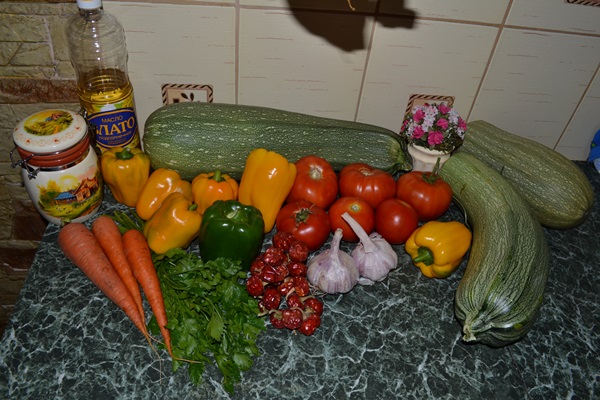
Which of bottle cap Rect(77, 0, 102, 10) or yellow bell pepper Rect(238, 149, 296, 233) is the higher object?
bottle cap Rect(77, 0, 102, 10)

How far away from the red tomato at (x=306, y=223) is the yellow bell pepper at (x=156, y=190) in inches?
10.2

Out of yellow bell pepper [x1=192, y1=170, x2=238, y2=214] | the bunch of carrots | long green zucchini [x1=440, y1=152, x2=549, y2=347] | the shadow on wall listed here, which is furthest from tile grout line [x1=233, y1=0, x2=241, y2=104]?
long green zucchini [x1=440, y1=152, x2=549, y2=347]

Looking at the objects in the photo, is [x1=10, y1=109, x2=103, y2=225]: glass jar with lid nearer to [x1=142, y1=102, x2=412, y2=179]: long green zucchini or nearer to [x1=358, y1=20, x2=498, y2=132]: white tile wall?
[x1=142, y1=102, x2=412, y2=179]: long green zucchini

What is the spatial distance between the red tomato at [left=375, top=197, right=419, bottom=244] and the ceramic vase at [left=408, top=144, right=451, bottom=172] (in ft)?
0.51

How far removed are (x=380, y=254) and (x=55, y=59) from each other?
874mm

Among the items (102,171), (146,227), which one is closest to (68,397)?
(146,227)

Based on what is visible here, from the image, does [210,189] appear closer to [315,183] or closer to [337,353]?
[315,183]

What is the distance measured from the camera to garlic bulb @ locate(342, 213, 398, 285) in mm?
1124

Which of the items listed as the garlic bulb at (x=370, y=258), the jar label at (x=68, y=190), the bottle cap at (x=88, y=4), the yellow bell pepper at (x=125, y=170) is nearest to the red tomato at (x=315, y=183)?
the garlic bulb at (x=370, y=258)

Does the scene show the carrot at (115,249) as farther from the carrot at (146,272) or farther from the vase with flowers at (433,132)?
the vase with flowers at (433,132)

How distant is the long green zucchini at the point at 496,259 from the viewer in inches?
39.2

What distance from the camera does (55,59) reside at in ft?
3.85

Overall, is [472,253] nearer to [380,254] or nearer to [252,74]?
[380,254]

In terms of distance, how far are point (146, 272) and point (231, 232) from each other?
0.66 feet
